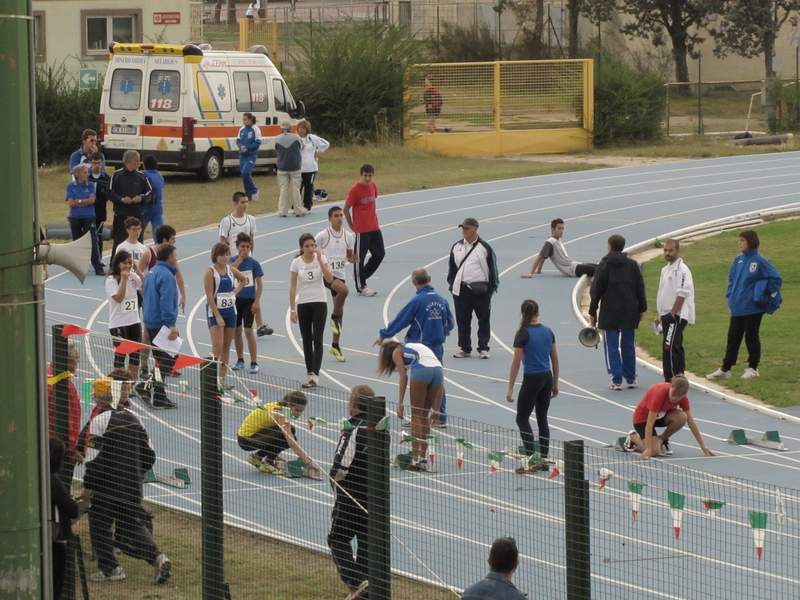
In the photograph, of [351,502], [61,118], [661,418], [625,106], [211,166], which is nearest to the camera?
[351,502]

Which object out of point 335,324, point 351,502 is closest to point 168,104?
point 335,324

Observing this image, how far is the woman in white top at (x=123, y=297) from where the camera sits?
41.8ft

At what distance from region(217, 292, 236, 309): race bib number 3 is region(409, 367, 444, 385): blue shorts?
2.92m

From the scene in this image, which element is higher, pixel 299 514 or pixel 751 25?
pixel 751 25

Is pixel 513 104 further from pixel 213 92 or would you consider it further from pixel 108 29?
pixel 108 29

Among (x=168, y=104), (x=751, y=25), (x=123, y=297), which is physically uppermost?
(x=751, y=25)

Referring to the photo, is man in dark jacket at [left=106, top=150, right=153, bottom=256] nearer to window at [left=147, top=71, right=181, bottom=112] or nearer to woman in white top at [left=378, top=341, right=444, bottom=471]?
woman in white top at [left=378, top=341, right=444, bottom=471]

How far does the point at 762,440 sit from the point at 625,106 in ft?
87.0

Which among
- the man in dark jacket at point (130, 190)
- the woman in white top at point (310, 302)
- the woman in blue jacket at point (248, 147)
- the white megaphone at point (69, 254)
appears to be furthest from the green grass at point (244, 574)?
the woman in blue jacket at point (248, 147)

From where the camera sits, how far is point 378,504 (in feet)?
21.1

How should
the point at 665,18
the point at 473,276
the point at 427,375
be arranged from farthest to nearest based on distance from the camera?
the point at 665,18
the point at 473,276
the point at 427,375

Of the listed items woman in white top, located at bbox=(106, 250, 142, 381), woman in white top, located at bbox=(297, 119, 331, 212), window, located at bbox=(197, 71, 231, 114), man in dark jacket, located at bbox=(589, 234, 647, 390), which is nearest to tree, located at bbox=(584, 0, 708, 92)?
window, located at bbox=(197, 71, 231, 114)

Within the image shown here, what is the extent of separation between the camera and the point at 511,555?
19.6ft

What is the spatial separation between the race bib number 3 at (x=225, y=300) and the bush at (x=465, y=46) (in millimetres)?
36667
